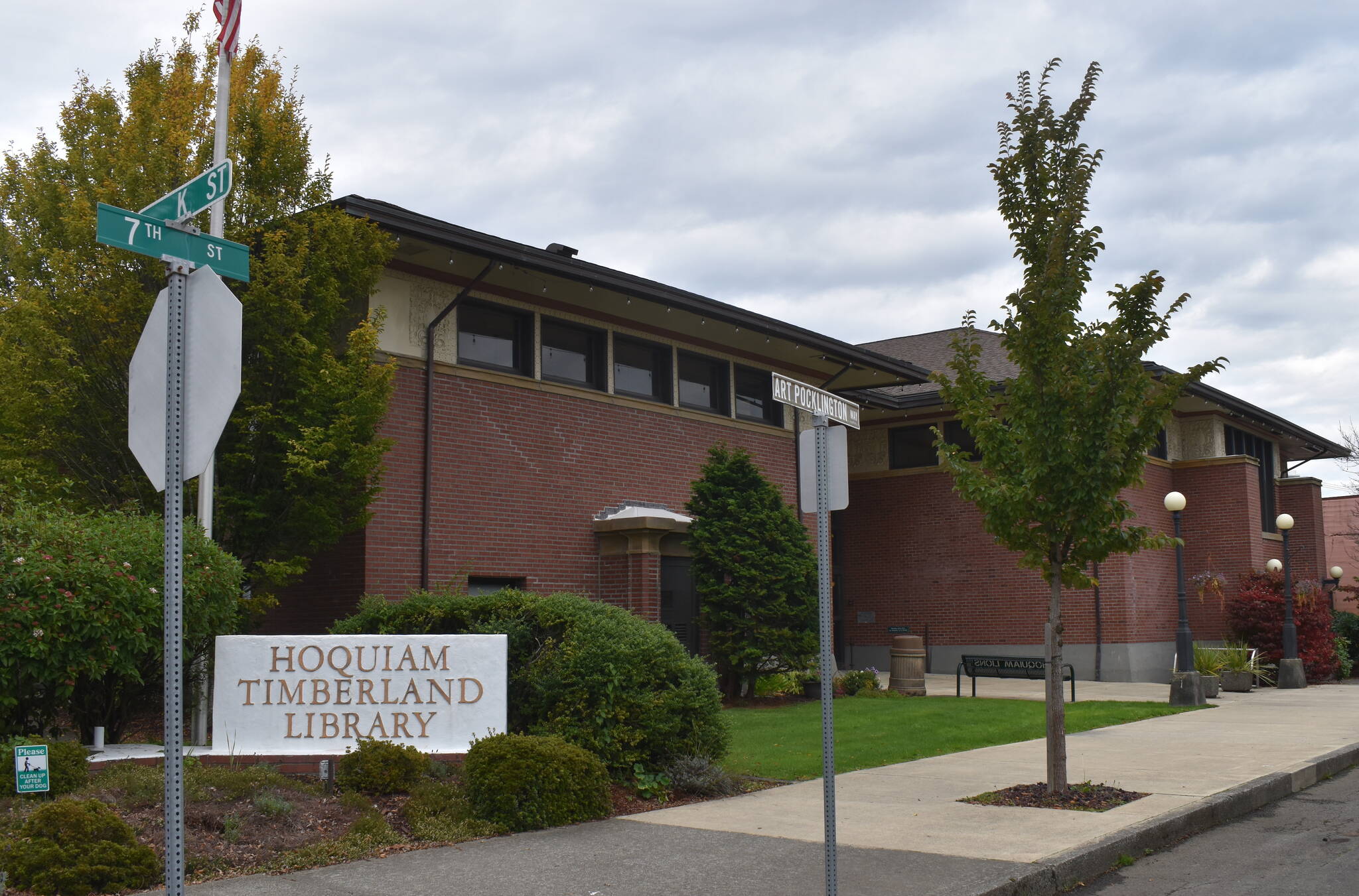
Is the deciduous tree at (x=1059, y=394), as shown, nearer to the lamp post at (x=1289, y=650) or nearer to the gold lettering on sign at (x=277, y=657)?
the gold lettering on sign at (x=277, y=657)

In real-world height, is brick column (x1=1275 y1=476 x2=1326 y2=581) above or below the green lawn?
above

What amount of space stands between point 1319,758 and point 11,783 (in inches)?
465

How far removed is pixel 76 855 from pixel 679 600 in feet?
43.2

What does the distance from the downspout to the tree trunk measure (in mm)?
8599

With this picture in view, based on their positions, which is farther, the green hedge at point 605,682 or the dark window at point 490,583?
the dark window at point 490,583

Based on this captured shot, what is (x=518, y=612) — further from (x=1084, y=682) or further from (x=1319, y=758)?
(x=1084, y=682)

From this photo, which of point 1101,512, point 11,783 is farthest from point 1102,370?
point 11,783

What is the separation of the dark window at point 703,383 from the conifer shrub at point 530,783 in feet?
40.6

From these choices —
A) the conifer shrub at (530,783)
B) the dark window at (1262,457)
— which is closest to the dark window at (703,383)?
the conifer shrub at (530,783)

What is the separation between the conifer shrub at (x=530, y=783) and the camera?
8297 mm

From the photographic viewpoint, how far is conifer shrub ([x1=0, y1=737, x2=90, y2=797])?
7.86m

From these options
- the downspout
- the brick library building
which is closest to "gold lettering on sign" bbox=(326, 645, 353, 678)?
the brick library building

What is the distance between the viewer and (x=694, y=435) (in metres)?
20.5

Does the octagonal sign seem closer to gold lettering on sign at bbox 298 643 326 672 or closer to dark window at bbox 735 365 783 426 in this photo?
gold lettering on sign at bbox 298 643 326 672
